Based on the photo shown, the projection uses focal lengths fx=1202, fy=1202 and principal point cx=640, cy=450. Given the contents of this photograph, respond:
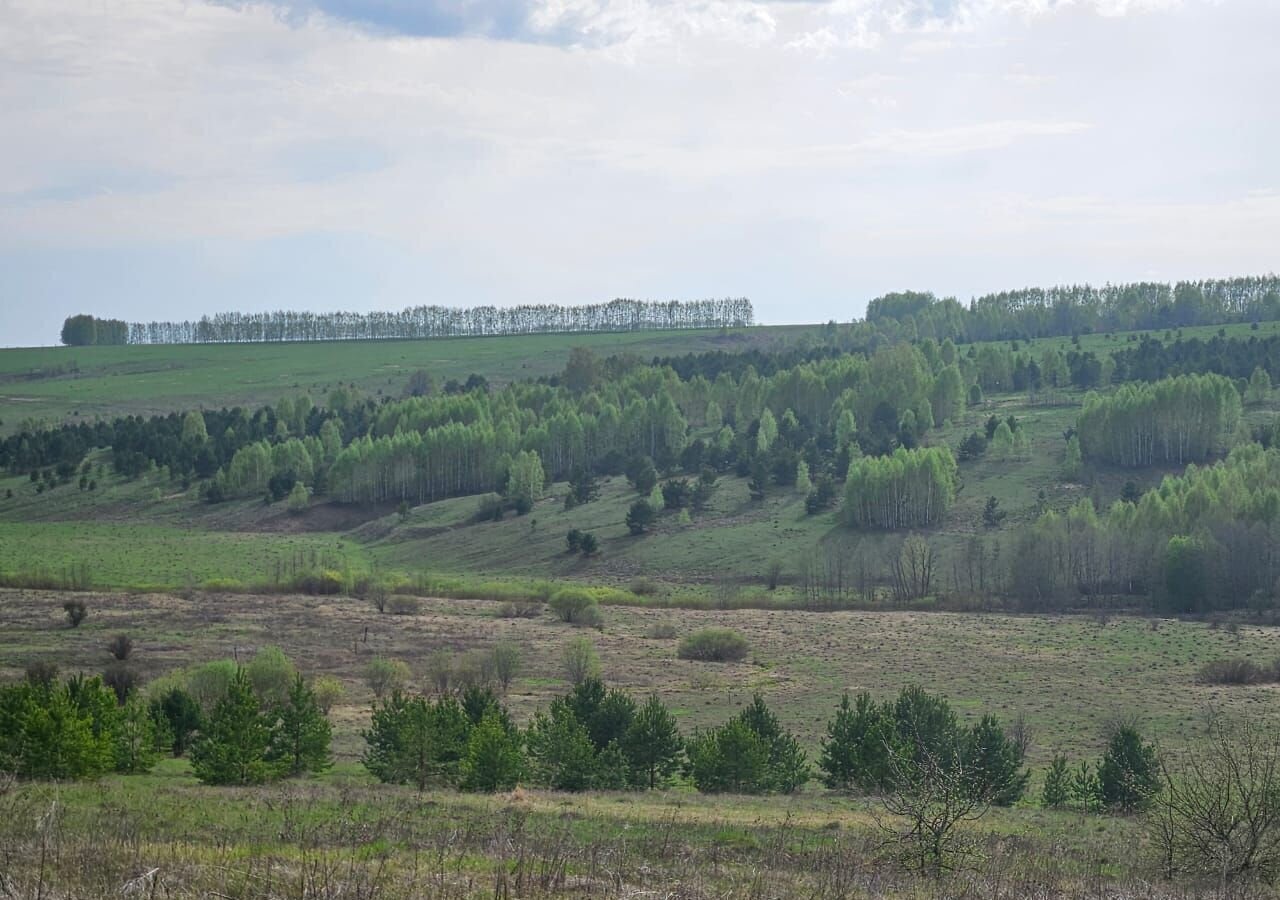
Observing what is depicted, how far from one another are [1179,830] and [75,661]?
2194 inches

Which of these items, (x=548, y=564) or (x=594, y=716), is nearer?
(x=594, y=716)

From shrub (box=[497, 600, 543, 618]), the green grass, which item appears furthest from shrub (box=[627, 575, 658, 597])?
the green grass

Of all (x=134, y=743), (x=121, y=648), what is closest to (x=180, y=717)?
(x=134, y=743)

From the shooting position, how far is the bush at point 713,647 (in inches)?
2734

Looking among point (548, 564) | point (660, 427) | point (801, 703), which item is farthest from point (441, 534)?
point (801, 703)

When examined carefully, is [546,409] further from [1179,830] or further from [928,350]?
[1179,830]

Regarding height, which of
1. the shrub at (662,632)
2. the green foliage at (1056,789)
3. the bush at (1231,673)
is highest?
the green foliage at (1056,789)

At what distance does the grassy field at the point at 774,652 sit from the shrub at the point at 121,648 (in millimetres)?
682

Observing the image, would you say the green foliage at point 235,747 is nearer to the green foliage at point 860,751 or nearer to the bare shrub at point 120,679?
the green foliage at point 860,751

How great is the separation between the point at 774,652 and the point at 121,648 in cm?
3565

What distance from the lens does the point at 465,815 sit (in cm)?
2342

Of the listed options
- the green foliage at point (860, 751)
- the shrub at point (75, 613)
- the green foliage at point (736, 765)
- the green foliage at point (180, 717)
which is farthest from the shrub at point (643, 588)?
the green foliage at point (736, 765)

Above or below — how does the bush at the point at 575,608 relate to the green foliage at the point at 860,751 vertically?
below

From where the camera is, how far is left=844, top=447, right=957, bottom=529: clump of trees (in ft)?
356
